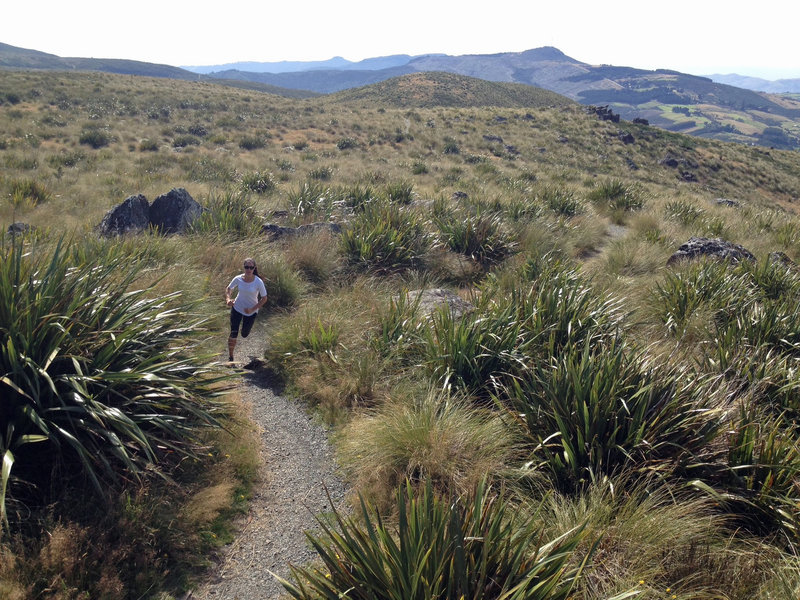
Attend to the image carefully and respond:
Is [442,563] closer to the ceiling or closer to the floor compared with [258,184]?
closer to the floor

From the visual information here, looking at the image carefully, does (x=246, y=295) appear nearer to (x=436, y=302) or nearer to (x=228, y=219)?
(x=436, y=302)

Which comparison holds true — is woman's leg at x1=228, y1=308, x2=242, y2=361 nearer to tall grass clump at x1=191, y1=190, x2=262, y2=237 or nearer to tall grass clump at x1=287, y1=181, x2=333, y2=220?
tall grass clump at x1=191, y1=190, x2=262, y2=237

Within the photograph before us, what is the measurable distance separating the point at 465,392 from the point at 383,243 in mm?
4841

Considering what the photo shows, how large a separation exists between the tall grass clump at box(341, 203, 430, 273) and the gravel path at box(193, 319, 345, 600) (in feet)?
12.0

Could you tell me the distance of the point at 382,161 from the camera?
23.6 m

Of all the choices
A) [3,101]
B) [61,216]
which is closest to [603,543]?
[61,216]

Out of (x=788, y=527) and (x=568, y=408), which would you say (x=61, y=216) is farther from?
(x=788, y=527)

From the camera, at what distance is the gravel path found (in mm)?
3107

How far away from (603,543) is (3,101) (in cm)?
3706

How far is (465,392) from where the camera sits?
4.69 metres

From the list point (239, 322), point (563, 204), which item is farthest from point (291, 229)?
point (563, 204)

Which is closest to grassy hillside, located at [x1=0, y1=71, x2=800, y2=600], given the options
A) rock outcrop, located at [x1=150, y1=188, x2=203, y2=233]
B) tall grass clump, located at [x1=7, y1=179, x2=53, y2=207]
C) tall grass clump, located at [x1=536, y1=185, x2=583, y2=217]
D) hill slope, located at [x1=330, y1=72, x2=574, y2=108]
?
tall grass clump, located at [x1=7, y1=179, x2=53, y2=207]

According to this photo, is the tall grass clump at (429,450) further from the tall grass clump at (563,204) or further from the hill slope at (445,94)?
the hill slope at (445,94)

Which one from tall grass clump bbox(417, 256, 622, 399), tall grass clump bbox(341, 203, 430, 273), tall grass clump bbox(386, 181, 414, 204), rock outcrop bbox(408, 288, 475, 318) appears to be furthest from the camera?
tall grass clump bbox(386, 181, 414, 204)
